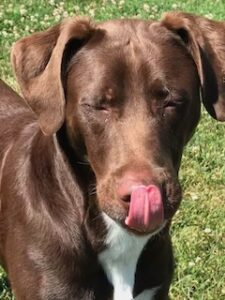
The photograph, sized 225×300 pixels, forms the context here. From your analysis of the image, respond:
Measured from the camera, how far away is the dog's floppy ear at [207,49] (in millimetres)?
3828

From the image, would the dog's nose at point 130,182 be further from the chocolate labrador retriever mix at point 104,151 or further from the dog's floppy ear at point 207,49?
the dog's floppy ear at point 207,49

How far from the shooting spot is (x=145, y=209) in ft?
11.1

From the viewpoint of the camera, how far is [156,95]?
12.0 feet

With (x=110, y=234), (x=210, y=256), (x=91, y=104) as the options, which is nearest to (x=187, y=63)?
(x=91, y=104)

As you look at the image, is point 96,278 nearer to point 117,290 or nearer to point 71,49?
point 117,290

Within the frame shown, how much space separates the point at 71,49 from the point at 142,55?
384 mm

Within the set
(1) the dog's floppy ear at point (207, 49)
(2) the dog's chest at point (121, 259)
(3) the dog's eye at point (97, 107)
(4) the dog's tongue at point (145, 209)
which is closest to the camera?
(4) the dog's tongue at point (145, 209)

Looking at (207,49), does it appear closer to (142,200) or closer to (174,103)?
(174,103)

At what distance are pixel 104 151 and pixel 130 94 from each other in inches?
11.3

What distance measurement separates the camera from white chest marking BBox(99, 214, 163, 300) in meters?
4.08

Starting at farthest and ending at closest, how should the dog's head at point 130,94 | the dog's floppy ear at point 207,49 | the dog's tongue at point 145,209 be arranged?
the dog's floppy ear at point 207,49, the dog's head at point 130,94, the dog's tongue at point 145,209

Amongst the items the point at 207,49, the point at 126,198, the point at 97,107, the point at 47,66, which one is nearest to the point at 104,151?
the point at 97,107

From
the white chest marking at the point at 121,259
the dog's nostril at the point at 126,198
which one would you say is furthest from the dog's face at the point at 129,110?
the white chest marking at the point at 121,259

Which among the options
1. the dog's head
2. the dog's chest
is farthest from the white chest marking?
the dog's head
